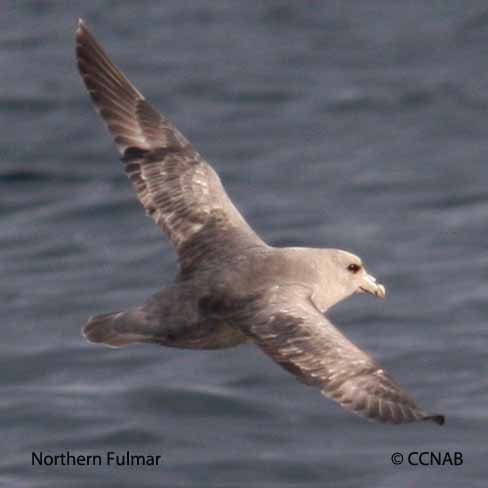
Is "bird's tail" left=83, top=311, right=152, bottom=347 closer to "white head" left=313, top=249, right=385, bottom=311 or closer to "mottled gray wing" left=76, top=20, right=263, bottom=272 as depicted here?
"mottled gray wing" left=76, top=20, right=263, bottom=272

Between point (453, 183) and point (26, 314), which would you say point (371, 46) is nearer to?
point (453, 183)

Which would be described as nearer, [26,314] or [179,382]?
[179,382]

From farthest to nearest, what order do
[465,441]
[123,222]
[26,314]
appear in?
[123,222]
[26,314]
[465,441]

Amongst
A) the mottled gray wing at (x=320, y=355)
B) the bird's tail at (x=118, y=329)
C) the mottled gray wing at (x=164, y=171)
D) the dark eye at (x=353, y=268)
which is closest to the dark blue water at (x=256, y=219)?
the mottled gray wing at (x=164, y=171)

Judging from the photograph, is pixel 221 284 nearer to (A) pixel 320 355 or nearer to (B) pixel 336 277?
(B) pixel 336 277

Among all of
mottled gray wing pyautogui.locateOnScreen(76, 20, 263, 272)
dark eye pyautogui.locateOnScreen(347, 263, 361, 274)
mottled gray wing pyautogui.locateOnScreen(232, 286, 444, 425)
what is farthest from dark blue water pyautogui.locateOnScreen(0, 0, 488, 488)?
mottled gray wing pyautogui.locateOnScreen(232, 286, 444, 425)

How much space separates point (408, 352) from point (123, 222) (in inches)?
152

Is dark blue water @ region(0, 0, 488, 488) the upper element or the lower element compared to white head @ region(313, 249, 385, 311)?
upper

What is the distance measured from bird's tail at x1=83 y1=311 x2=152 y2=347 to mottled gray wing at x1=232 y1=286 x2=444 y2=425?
60 cm

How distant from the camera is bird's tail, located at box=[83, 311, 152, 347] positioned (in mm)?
10820

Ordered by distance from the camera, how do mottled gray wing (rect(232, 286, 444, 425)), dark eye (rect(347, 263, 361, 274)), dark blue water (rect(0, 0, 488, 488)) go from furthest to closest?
1. dark blue water (rect(0, 0, 488, 488))
2. dark eye (rect(347, 263, 361, 274))
3. mottled gray wing (rect(232, 286, 444, 425))

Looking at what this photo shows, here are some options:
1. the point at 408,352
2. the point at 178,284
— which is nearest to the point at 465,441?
the point at 408,352

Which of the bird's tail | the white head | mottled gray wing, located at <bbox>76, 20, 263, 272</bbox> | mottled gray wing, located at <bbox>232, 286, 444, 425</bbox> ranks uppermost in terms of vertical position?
mottled gray wing, located at <bbox>76, 20, 263, 272</bbox>

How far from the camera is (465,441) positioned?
1388 centimetres
